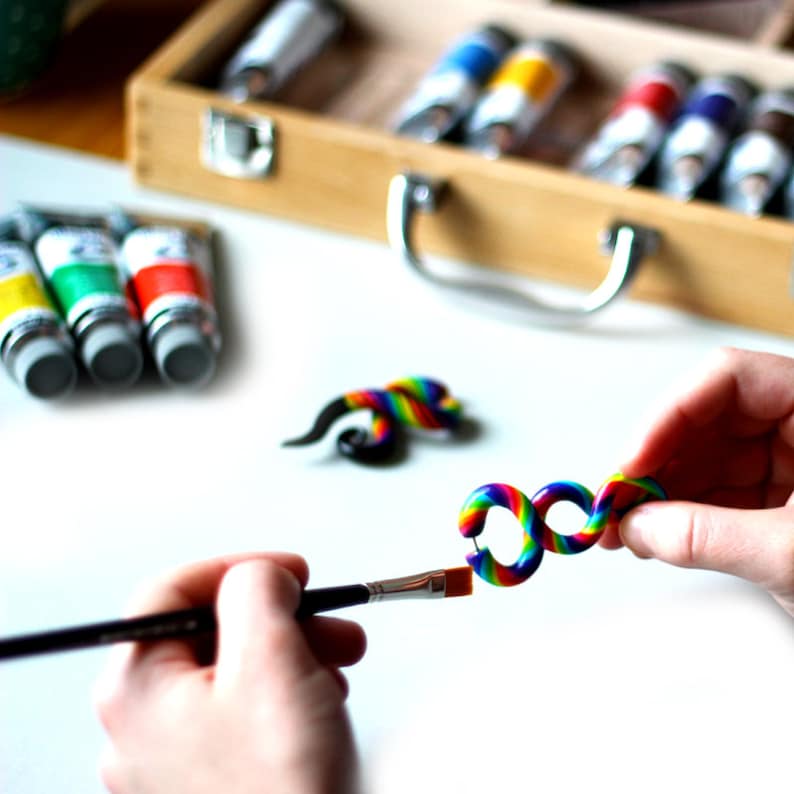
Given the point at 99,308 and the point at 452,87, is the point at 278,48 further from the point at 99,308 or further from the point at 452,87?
the point at 99,308

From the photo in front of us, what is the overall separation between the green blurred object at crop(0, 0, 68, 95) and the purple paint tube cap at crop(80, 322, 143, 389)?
37cm

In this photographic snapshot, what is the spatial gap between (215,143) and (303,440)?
294 mm

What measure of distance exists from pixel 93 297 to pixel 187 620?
0.35 metres

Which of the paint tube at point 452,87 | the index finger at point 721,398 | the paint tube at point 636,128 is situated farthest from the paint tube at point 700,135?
the index finger at point 721,398

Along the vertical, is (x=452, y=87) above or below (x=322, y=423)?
above

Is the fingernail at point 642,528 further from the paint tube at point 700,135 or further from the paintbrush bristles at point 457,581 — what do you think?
the paint tube at point 700,135

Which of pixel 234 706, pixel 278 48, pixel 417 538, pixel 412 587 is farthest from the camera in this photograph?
pixel 278 48

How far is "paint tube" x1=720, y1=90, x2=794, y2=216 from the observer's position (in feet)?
3.06

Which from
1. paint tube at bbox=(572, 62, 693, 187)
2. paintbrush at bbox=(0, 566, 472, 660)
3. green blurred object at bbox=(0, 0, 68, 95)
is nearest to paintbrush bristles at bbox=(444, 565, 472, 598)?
paintbrush at bbox=(0, 566, 472, 660)

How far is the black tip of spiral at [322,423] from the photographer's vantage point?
781 mm

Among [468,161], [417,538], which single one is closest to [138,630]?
[417,538]

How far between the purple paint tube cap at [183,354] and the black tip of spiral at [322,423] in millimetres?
82

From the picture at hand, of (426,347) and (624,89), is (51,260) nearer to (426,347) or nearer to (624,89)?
(426,347)

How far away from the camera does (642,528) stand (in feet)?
2.05
